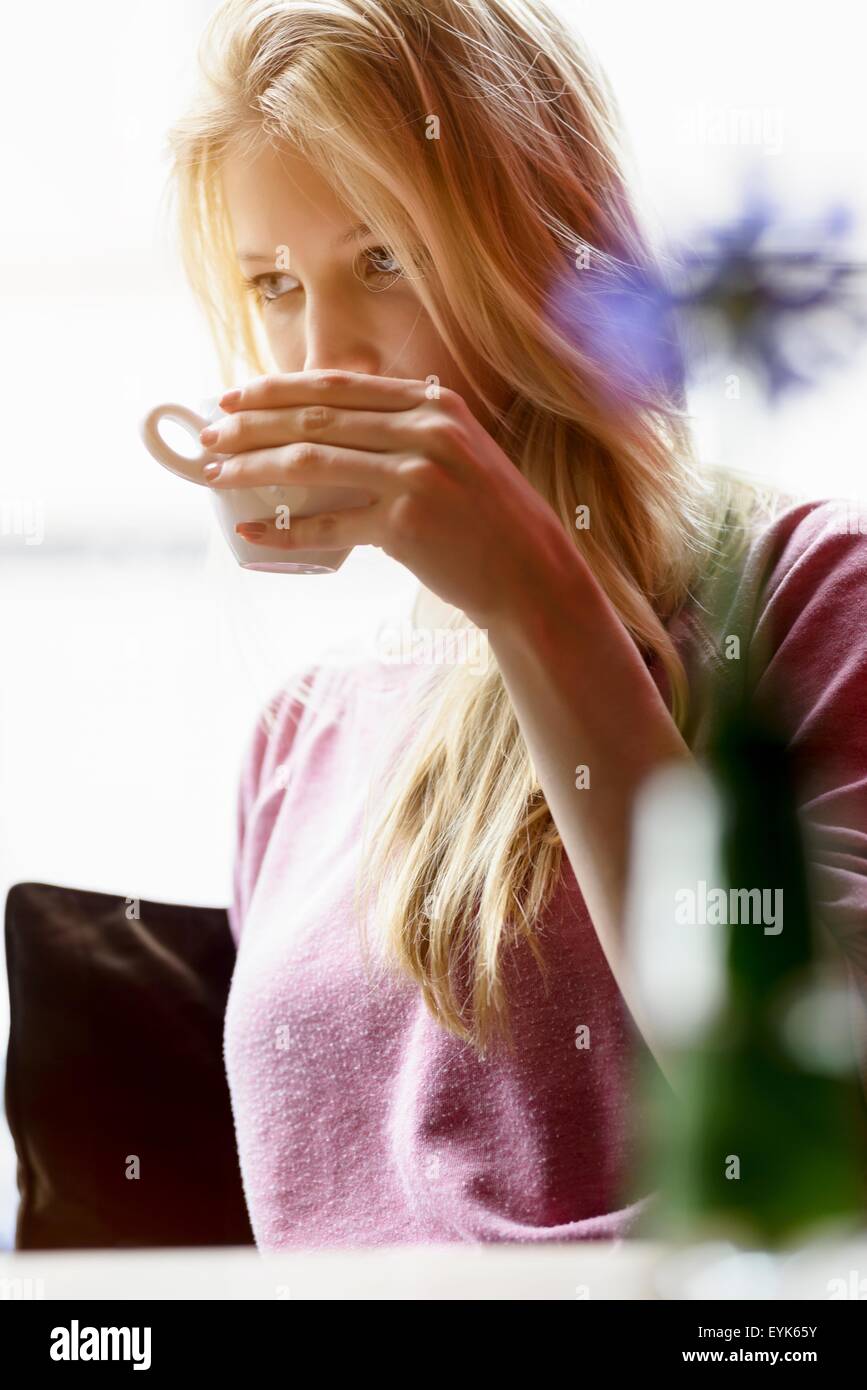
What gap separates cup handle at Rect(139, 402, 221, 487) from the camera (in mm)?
572

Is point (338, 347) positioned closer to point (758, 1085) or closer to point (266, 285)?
point (266, 285)

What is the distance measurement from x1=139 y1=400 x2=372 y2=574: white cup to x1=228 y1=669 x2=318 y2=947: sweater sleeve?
1.02 ft

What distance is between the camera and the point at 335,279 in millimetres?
646

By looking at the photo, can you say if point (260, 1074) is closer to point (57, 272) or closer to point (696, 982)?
point (696, 982)

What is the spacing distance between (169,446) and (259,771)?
0.39m

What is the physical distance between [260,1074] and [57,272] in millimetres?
535

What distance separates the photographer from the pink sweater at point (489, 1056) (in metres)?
0.65

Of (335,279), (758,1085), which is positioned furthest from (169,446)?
(758,1085)

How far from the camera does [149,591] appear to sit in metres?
0.81

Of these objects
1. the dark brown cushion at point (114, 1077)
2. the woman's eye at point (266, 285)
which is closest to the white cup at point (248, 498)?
the woman's eye at point (266, 285)
